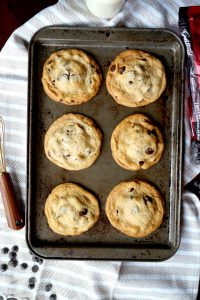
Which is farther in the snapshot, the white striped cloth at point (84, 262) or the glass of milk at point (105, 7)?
the white striped cloth at point (84, 262)

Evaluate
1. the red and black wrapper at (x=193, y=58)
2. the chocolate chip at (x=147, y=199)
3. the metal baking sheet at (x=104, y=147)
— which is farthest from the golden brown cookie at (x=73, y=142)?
the red and black wrapper at (x=193, y=58)

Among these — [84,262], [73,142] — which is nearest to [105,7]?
[73,142]

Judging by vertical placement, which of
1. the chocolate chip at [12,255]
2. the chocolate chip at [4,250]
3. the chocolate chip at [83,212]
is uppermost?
the chocolate chip at [83,212]

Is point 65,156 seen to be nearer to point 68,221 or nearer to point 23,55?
point 68,221

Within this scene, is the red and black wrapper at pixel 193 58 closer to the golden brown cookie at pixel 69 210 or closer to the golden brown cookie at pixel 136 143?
the golden brown cookie at pixel 136 143

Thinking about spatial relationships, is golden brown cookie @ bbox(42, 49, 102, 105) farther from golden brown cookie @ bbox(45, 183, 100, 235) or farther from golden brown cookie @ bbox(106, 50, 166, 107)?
golden brown cookie @ bbox(45, 183, 100, 235)

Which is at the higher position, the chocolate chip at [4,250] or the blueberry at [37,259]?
the chocolate chip at [4,250]
